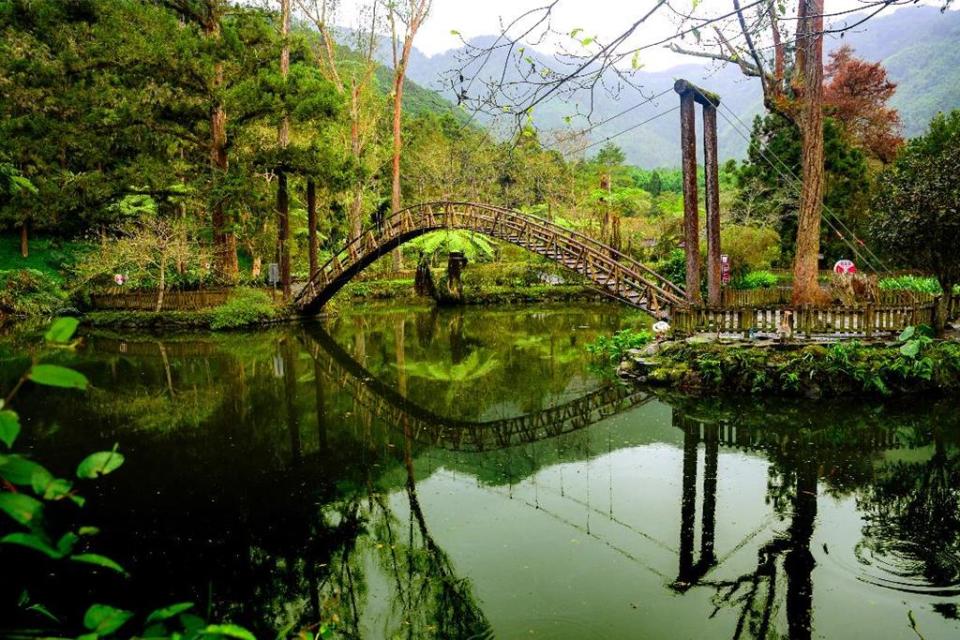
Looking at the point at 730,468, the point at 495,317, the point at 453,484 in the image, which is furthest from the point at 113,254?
the point at 730,468

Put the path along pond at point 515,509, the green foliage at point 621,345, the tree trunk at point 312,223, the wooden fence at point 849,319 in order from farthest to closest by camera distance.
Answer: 1. the tree trunk at point 312,223
2. the green foliage at point 621,345
3. the wooden fence at point 849,319
4. the path along pond at point 515,509

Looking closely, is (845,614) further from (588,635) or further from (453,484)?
(453,484)

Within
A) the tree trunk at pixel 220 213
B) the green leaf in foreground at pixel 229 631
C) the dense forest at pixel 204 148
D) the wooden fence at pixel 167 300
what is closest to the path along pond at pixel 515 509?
the green leaf in foreground at pixel 229 631

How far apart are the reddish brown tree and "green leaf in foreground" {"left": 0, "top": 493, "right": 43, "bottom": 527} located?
103 ft

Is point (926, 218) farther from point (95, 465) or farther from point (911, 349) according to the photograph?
point (95, 465)

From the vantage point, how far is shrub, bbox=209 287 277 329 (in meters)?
20.0

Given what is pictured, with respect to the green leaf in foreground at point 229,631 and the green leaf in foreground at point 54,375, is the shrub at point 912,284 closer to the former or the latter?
the green leaf in foreground at point 229,631

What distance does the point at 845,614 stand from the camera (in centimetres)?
447

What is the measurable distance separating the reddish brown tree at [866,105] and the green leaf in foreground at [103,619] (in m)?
31.2

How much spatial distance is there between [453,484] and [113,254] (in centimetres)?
1921

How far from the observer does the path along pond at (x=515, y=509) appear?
4.70 meters

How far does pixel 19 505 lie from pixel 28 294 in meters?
26.8

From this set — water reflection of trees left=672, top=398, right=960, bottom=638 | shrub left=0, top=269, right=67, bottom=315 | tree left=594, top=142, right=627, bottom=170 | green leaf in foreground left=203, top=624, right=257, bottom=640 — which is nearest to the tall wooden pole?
water reflection of trees left=672, top=398, right=960, bottom=638

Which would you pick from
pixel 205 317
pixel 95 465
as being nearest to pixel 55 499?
pixel 95 465
